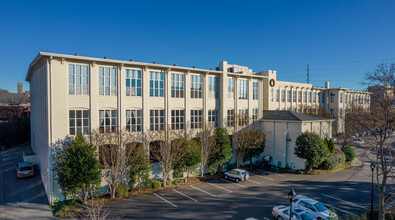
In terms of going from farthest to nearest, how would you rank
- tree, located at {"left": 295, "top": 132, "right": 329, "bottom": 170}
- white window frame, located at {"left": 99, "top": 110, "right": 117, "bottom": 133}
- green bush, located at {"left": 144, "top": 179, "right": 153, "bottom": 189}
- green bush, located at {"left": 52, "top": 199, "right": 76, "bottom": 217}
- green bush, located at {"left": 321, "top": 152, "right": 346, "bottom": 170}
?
green bush, located at {"left": 321, "top": 152, "right": 346, "bottom": 170} → tree, located at {"left": 295, "top": 132, "right": 329, "bottom": 170} → green bush, located at {"left": 144, "top": 179, "right": 153, "bottom": 189} → white window frame, located at {"left": 99, "top": 110, "right": 117, "bottom": 133} → green bush, located at {"left": 52, "top": 199, "right": 76, "bottom": 217}

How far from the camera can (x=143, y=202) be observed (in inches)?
741

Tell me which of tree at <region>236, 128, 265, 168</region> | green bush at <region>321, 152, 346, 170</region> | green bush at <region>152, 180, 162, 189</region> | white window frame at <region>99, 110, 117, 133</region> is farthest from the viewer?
tree at <region>236, 128, 265, 168</region>

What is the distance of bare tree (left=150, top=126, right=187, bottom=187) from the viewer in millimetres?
22375

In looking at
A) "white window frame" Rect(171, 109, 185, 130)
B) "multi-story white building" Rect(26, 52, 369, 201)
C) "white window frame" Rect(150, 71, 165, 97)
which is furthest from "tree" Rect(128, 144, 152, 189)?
"white window frame" Rect(150, 71, 165, 97)

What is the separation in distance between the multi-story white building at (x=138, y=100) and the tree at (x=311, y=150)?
156 centimetres

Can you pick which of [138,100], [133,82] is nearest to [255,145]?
[138,100]

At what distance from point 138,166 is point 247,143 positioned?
13.5 metres

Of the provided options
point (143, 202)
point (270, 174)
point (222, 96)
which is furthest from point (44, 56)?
point (270, 174)

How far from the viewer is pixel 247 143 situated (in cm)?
2783

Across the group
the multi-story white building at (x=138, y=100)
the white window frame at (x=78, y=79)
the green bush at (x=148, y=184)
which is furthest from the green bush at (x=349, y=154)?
Answer: the white window frame at (x=78, y=79)

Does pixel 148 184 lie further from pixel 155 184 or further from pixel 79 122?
pixel 79 122

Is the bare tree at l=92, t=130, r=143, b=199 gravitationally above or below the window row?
below

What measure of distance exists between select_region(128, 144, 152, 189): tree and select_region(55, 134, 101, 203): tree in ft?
10.4

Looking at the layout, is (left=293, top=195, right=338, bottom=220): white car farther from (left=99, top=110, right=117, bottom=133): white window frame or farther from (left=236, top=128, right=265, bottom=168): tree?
(left=99, top=110, right=117, bottom=133): white window frame
